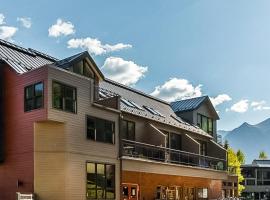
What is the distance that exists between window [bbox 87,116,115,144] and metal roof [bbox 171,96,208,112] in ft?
58.3

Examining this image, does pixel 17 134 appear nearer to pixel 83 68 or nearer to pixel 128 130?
pixel 83 68

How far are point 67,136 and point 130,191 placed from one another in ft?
31.3

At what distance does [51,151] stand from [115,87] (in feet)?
45.5

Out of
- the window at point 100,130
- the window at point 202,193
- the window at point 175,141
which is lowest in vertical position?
the window at point 202,193

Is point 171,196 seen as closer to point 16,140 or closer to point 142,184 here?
point 142,184

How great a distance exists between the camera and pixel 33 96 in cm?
2625

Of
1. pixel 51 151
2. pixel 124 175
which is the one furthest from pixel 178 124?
pixel 51 151

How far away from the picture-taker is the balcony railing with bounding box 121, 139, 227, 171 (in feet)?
104

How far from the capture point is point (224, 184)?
4838 cm

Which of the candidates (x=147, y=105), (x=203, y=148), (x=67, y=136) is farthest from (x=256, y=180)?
(x=67, y=136)

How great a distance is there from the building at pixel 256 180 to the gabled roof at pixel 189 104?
198 feet

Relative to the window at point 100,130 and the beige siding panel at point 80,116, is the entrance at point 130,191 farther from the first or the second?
the window at point 100,130

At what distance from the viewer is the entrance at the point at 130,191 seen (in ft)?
109

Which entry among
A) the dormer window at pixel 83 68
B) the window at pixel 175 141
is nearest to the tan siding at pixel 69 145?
the dormer window at pixel 83 68
